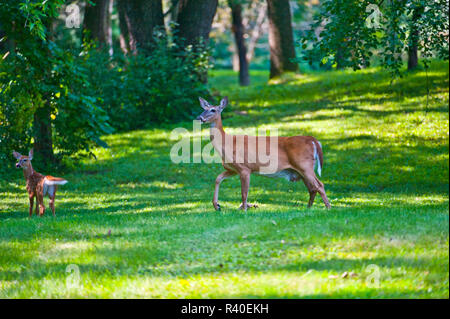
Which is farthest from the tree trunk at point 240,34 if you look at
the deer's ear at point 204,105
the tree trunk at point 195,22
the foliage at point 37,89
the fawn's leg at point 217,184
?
the fawn's leg at point 217,184

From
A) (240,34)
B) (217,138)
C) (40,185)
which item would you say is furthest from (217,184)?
(240,34)

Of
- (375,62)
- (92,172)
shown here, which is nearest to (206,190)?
(92,172)

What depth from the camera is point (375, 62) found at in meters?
Result: 30.4

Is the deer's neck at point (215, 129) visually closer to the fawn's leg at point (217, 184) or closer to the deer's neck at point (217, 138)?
the deer's neck at point (217, 138)

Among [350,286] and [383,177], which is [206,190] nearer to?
[383,177]

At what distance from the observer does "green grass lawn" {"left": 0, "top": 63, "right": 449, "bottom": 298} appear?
6.41 metres

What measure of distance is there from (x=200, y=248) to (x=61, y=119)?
8.48m

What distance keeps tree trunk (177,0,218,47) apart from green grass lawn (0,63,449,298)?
5.14 meters

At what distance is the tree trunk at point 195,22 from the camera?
2256 cm

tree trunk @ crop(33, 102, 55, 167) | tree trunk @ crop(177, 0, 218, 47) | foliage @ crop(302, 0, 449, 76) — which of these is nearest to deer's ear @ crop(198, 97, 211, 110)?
foliage @ crop(302, 0, 449, 76)

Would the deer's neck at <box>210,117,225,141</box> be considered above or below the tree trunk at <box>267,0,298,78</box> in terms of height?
below

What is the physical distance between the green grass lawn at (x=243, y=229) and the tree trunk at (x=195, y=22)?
514cm

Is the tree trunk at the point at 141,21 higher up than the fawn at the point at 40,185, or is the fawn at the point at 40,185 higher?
the tree trunk at the point at 141,21

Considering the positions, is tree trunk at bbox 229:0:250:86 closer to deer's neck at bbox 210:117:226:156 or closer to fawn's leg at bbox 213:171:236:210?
deer's neck at bbox 210:117:226:156
